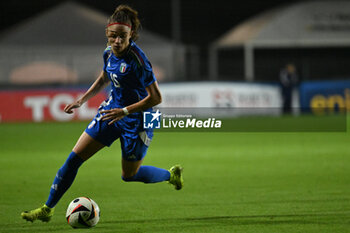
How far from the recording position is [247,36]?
2869 cm

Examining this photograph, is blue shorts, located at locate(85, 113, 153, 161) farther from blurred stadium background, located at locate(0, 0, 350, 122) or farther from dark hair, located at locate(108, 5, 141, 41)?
blurred stadium background, located at locate(0, 0, 350, 122)

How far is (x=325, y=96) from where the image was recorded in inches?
932

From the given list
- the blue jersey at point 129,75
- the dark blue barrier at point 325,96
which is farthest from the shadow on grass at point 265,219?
the dark blue barrier at point 325,96

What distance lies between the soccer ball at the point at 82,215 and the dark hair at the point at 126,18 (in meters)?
1.78

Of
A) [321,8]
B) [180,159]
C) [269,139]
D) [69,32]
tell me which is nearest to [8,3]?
[69,32]

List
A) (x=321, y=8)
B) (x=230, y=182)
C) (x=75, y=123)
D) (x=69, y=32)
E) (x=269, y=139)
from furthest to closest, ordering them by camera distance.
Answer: (x=321, y=8) < (x=69, y=32) < (x=75, y=123) < (x=269, y=139) < (x=230, y=182)

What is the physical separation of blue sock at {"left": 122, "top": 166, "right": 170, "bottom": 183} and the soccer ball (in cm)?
75

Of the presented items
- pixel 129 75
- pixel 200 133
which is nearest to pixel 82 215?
pixel 129 75

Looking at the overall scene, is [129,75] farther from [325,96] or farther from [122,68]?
[325,96]

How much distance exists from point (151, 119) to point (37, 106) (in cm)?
1480

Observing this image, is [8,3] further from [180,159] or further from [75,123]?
[180,159]

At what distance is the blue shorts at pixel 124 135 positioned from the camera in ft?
22.5

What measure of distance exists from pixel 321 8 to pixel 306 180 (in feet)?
64.7

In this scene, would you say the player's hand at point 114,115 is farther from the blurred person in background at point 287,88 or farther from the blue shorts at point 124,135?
the blurred person in background at point 287,88
